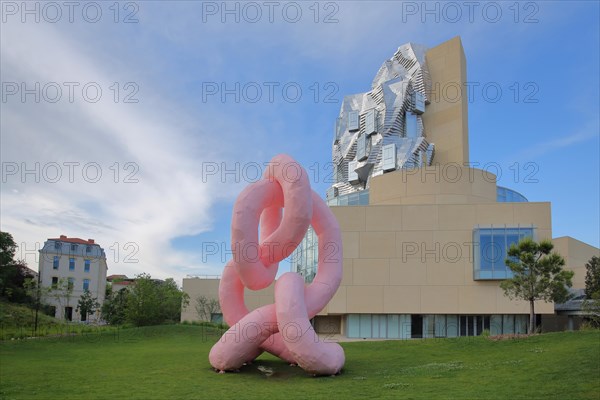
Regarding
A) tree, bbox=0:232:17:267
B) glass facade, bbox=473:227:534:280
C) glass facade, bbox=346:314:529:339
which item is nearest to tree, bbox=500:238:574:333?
glass facade, bbox=473:227:534:280

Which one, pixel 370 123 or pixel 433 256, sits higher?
pixel 370 123

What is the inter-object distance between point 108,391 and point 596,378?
1157 centimetres

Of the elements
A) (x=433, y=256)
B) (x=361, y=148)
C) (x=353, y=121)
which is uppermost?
A: (x=353, y=121)

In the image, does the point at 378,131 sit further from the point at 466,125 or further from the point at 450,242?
the point at 450,242

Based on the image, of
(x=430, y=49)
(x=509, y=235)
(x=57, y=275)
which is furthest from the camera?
(x=57, y=275)

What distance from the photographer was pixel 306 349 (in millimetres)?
15359

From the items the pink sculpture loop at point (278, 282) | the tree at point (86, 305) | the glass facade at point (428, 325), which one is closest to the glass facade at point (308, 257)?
the glass facade at point (428, 325)

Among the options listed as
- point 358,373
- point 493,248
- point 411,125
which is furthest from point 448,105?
point 358,373

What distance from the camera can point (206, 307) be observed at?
174ft

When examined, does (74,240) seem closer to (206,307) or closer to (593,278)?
(206,307)

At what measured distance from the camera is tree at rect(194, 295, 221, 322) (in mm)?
51562

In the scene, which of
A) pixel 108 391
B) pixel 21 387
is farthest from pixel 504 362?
pixel 21 387

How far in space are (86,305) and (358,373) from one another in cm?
5039

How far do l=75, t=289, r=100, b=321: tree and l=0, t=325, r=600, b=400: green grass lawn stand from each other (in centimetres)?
3689
